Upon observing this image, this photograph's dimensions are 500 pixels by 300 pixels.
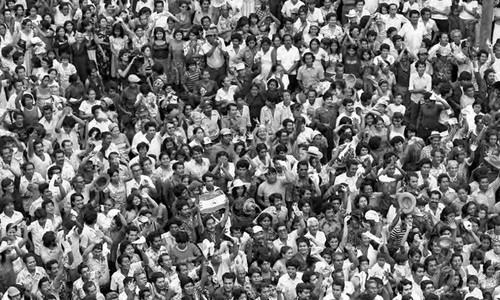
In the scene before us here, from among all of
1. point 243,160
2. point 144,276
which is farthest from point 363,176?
point 144,276

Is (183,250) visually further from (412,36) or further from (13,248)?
(412,36)

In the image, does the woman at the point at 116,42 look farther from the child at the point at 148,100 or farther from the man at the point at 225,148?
the man at the point at 225,148

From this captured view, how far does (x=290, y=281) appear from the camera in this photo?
91.5 ft

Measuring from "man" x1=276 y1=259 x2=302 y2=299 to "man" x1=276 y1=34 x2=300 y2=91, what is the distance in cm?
629

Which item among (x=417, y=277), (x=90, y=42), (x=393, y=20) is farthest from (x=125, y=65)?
(x=417, y=277)

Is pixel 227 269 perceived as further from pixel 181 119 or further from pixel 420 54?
pixel 420 54

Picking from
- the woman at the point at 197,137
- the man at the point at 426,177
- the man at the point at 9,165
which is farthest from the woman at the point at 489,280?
the man at the point at 9,165

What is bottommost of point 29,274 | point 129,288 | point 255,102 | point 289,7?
point 29,274

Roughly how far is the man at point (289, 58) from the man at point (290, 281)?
6.29 m

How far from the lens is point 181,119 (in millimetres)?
31609

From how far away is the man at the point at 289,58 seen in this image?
3347cm

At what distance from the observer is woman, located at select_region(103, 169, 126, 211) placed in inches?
1156

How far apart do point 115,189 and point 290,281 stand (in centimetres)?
351

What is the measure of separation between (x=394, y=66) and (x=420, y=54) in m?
0.53
